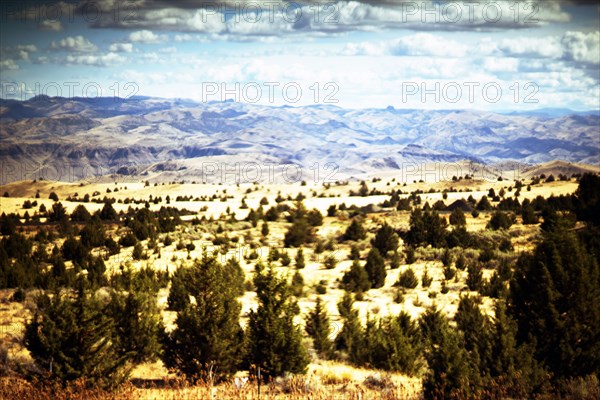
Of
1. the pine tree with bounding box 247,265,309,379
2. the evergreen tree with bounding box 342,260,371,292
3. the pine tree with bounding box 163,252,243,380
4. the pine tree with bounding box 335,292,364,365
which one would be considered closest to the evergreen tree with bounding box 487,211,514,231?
the evergreen tree with bounding box 342,260,371,292

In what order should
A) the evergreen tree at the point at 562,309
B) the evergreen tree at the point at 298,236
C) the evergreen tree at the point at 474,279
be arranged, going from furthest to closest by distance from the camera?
1. the evergreen tree at the point at 298,236
2. the evergreen tree at the point at 474,279
3. the evergreen tree at the point at 562,309

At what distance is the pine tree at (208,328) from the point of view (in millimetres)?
14492

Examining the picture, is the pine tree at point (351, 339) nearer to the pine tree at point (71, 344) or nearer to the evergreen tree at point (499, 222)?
the pine tree at point (71, 344)

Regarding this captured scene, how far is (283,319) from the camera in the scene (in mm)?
15000

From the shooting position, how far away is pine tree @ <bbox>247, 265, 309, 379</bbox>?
48.3ft

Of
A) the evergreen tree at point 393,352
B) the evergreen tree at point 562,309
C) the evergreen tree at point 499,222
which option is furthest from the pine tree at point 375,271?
the evergreen tree at point 499,222

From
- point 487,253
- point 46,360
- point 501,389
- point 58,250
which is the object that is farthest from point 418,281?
point 58,250

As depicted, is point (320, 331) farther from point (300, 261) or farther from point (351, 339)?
point (300, 261)

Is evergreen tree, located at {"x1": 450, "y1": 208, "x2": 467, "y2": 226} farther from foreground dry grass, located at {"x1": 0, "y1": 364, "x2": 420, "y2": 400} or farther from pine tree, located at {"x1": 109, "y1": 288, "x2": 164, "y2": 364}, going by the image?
pine tree, located at {"x1": 109, "y1": 288, "x2": 164, "y2": 364}

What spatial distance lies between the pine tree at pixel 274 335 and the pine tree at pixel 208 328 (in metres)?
0.56

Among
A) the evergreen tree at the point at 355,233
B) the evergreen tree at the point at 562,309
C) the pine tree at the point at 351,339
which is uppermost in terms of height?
the evergreen tree at the point at 562,309

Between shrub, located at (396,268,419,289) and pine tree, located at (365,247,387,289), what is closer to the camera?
shrub, located at (396,268,419,289)

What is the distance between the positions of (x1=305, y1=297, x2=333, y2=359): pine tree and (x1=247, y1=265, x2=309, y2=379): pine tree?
14.6 feet

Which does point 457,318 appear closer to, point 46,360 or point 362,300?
point 362,300
